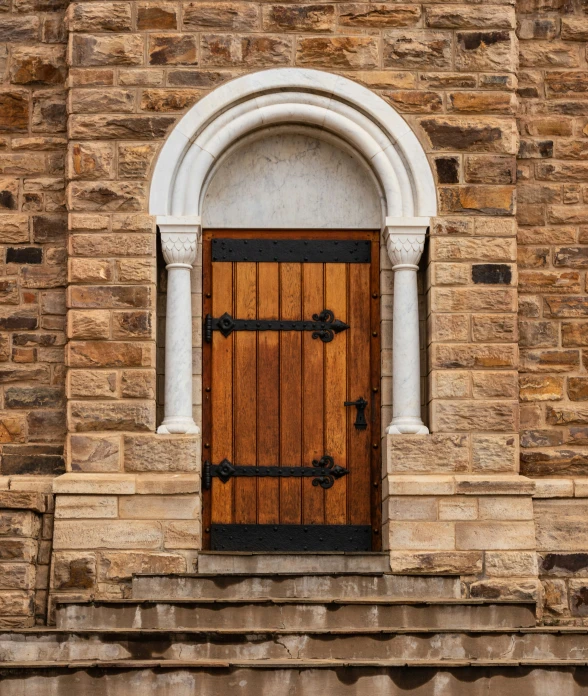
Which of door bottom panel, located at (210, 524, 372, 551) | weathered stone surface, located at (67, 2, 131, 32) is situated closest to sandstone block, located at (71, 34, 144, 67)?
weathered stone surface, located at (67, 2, 131, 32)

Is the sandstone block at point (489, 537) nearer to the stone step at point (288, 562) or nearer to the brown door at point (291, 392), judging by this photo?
the stone step at point (288, 562)

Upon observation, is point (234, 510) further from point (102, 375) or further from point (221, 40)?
point (221, 40)

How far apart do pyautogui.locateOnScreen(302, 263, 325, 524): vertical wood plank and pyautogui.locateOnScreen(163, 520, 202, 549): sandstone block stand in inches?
31.5

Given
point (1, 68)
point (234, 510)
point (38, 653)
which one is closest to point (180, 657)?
point (38, 653)

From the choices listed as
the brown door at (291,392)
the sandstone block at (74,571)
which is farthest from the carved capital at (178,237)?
the sandstone block at (74,571)

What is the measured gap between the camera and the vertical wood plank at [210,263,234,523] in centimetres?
941

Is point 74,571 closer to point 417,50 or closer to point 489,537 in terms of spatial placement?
point 489,537

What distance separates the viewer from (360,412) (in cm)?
Answer: 950

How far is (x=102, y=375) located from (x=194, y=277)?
0.91 m

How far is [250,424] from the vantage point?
946 cm

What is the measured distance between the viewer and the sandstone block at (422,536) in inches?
350

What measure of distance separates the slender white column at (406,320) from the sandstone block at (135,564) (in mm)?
1507

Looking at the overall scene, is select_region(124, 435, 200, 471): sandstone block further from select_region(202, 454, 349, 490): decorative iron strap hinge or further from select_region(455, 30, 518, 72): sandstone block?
select_region(455, 30, 518, 72): sandstone block

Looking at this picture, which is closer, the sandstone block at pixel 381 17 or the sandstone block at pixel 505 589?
the sandstone block at pixel 505 589
